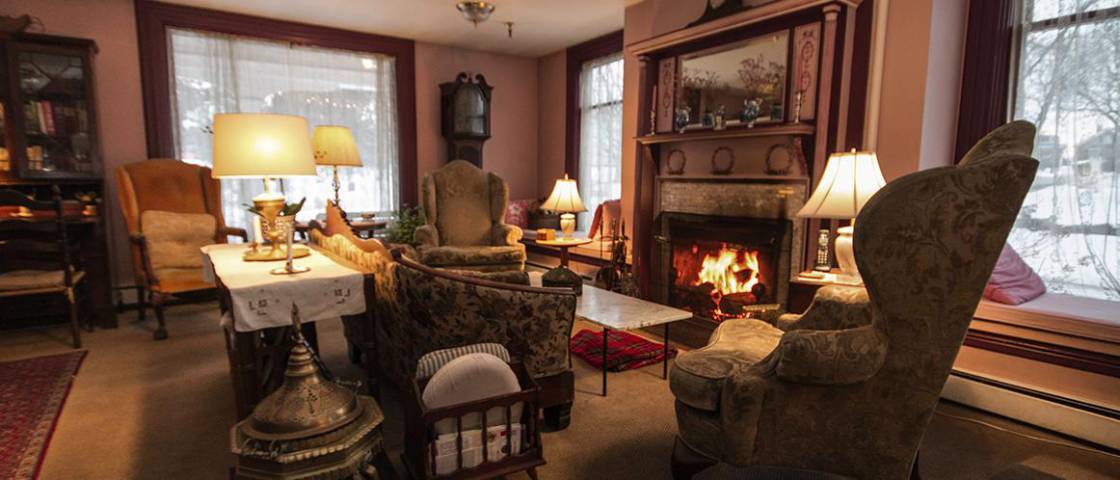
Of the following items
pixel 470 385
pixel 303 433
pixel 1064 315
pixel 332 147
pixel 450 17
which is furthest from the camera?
pixel 450 17

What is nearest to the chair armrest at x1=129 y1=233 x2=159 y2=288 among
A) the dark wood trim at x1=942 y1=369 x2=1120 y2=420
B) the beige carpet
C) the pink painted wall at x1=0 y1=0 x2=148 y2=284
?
the beige carpet

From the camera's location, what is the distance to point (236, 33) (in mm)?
4785

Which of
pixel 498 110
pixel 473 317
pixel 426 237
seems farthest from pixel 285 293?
pixel 498 110

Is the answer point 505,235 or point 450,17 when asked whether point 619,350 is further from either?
point 450,17

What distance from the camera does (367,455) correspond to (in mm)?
1480

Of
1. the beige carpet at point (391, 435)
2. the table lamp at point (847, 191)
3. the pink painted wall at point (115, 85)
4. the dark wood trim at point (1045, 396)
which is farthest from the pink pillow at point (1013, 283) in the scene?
the pink painted wall at point (115, 85)

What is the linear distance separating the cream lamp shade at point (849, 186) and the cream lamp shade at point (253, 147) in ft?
7.46

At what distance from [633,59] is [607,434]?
321 cm

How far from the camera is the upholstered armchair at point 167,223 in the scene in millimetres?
3750

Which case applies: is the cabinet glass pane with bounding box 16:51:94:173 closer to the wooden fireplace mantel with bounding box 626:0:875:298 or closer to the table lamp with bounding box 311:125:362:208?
the table lamp with bounding box 311:125:362:208

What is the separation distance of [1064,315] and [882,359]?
1.55m

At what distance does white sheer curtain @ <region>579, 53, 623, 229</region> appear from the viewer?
5.44 m

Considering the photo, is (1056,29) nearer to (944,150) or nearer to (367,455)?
(944,150)

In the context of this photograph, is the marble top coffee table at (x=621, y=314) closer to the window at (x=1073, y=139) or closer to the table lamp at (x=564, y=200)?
the table lamp at (x=564, y=200)
